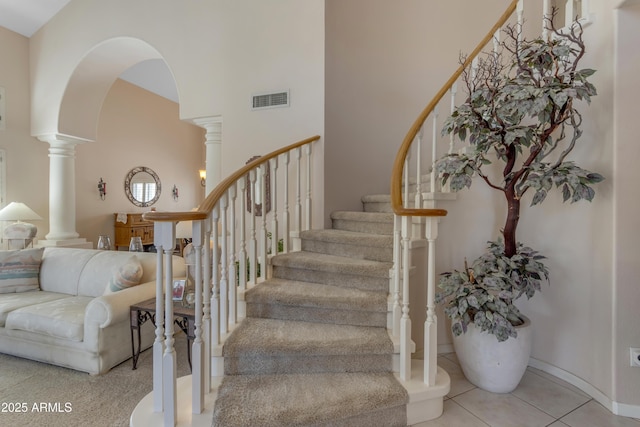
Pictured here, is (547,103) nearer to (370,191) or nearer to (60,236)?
(370,191)

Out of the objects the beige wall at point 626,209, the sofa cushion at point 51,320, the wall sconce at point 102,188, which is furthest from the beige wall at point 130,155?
the beige wall at point 626,209

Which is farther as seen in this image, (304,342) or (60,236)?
(60,236)

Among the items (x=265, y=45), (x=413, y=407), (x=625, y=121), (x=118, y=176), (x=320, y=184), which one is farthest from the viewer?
(x=118, y=176)

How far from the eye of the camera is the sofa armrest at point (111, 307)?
96.0 inches

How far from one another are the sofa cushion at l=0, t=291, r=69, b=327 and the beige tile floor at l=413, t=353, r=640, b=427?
333cm

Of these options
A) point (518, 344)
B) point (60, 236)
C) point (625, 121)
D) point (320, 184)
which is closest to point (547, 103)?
point (625, 121)

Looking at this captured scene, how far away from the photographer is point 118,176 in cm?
627

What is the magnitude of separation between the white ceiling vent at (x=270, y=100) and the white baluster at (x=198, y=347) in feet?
7.23

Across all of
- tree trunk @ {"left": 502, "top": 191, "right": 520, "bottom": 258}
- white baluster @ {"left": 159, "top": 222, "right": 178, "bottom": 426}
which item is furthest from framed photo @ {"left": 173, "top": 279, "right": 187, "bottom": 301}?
tree trunk @ {"left": 502, "top": 191, "right": 520, "bottom": 258}

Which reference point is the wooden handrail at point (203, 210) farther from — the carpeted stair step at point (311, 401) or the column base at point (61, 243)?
the column base at point (61, 243)

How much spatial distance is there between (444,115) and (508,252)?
2.16 metres

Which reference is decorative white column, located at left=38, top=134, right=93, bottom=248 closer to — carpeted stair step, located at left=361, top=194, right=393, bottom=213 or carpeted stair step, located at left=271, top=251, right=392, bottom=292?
carpeted stair step, located at left=271, top=251, right=392, bottom=292

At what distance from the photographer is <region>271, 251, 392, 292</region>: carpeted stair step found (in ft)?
7.86

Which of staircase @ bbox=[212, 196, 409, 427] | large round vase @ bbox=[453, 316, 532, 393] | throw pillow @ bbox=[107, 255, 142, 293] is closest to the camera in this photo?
staircase @ bbox=[212, 196, 409, 427]
